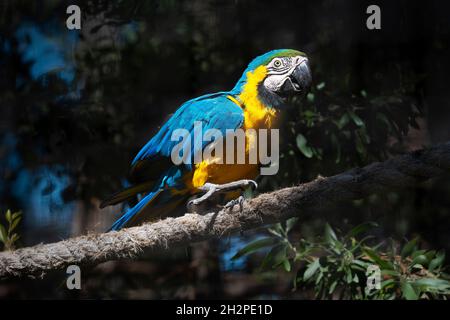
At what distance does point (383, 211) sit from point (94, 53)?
49.5 inches

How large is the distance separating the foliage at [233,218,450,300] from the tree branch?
337 millimetres

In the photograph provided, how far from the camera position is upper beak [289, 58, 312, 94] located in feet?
5.06

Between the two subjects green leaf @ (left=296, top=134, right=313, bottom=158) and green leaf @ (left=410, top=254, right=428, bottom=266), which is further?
green leaf @ (left=296, top=134, right=313, bottom=158)

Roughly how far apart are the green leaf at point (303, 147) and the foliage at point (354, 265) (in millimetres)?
242

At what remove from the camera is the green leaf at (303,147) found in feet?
6.03

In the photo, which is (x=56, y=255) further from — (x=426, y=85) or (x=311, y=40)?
(x=426, y=85)

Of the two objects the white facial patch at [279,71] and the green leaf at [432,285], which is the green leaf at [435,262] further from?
the white facial patch at [279,71]

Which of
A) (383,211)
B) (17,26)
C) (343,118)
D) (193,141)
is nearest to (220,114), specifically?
(193,141)

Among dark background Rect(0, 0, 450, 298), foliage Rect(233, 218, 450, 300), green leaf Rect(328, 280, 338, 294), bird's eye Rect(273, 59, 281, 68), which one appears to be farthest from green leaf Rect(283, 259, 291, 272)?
bird's eye Rect(273, 59, 281, 68)

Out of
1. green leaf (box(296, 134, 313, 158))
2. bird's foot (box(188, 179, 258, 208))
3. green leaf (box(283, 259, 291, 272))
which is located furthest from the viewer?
green leaf (box(296, 134, 313, 158))

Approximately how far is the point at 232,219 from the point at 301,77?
1.55 feet

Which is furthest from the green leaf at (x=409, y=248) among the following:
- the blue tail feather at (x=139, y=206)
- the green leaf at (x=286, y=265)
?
the blue tail feather at (x=139, y=206)

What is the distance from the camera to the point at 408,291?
1.56 m

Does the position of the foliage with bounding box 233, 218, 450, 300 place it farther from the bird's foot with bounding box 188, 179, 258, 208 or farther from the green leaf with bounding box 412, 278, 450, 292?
the bird's foot with bounding box 188, 179, 258, 208
